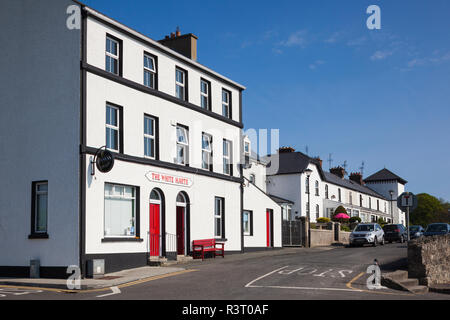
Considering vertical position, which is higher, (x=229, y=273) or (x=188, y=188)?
(x=188, y=188)

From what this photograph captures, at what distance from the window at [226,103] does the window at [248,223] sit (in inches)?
244

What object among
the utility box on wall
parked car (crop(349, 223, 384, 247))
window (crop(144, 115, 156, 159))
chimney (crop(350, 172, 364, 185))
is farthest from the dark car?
chimney (crop(350, 172, 364, 185))

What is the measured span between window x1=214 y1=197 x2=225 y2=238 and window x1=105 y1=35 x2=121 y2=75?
9531 millimetres

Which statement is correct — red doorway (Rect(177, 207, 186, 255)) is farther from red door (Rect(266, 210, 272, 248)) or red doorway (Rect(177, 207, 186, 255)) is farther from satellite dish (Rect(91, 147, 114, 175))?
red door (Rect(266, 210, 272, 248))

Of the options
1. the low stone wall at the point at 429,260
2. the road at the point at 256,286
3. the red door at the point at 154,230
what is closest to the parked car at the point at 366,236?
the road at the point at 256,286

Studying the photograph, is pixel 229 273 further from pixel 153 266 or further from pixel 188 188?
pixel 188 188

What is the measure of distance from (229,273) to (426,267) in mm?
6933

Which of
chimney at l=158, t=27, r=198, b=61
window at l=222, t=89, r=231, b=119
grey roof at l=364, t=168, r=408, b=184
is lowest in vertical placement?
grey roof at l=364, t=168, r=408, b=184

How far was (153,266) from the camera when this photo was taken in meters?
21.9

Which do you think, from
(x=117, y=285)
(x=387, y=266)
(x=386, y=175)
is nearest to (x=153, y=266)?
(x=117, y=285)

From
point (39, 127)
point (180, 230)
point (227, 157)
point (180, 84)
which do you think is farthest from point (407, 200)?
point (39, 127)

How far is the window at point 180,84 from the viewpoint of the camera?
25641mm

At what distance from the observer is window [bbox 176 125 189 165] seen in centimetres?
2530

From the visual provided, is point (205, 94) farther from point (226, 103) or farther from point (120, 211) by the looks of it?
point (120, 211)
